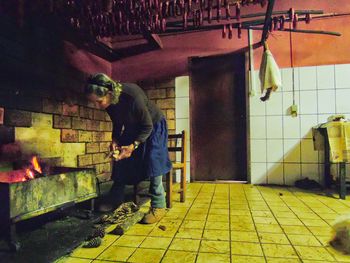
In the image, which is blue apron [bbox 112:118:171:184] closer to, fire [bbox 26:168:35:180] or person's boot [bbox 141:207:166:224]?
person's boot [bbox 141:207:166:224]

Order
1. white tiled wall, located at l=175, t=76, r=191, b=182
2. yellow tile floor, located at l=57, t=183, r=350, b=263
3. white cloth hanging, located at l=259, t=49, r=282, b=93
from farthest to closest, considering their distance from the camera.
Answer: white tiled wall, located at l=175, t=76, r=191, b=182
white cloth hanging, located at l=259, t=49, r=282, b=93
yellow tile floor, located at l=57, t=183, r=350, b=263

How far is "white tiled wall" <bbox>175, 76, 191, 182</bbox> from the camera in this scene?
14.2 ft

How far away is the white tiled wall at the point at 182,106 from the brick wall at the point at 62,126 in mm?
83

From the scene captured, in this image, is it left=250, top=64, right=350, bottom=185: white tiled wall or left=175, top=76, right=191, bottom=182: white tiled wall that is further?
left=175, top=76, right=191, bottom=182: white tiled wall

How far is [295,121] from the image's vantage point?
3.86 meters

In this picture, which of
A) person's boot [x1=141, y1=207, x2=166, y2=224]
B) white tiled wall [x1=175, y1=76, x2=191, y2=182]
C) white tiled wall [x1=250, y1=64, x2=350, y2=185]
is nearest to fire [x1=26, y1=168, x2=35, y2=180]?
person's boot [x1=141, y1=207, x2=166, y2=224]

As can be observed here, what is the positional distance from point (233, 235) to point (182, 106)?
8.92 feet

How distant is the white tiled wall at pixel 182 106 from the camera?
4316 mm

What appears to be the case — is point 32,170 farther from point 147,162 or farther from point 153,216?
point 153,216

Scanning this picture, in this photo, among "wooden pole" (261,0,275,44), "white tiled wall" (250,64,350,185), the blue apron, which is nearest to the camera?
the blue apron

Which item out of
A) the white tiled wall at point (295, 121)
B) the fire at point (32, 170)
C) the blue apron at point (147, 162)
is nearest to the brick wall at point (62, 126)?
the fire at point (32, 170)

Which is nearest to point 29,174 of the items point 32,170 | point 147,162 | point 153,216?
point 32,170

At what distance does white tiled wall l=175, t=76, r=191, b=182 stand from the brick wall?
0.27 feet

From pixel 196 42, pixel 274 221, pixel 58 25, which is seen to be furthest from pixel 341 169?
pixel 58 25
